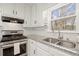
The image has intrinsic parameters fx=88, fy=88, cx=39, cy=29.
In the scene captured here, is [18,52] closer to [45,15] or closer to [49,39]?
[49,39]

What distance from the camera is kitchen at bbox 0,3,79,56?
1175mm

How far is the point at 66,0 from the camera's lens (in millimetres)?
1198

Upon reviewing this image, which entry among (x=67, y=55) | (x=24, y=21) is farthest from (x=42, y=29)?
(x=67, y=55)

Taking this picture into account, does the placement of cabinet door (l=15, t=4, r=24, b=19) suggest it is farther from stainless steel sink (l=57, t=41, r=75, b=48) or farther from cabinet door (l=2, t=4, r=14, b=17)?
stainless steel sink (l=57, t=41, r=75, b=48)

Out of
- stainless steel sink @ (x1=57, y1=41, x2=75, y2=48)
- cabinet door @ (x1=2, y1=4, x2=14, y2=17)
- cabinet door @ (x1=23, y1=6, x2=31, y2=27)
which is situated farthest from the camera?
cabinet door @ (x1=23, y1=6, x2=31, y2=27)

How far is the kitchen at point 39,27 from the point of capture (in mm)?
1175

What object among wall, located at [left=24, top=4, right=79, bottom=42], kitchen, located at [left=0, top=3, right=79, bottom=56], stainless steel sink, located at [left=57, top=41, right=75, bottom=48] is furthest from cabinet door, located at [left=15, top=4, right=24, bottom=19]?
stainless steel sink, located at [left=57, top=41, right=75, bottom=48]

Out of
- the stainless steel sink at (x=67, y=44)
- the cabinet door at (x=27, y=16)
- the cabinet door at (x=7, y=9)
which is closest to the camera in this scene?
the stainless steel sink at (x=67, y=44)

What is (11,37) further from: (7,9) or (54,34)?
(54,34)

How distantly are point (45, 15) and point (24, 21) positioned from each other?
426 millimetres

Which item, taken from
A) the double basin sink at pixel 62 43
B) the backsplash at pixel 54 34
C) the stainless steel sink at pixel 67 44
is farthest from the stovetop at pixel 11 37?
the stainless steel sink at pixel 67 44

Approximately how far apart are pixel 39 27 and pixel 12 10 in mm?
558

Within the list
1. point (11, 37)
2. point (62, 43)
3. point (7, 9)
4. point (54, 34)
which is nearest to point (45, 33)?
point (54, 34)

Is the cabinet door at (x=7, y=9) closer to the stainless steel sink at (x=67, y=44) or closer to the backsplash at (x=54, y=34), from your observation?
the backsplash at (x=54, y=34)
